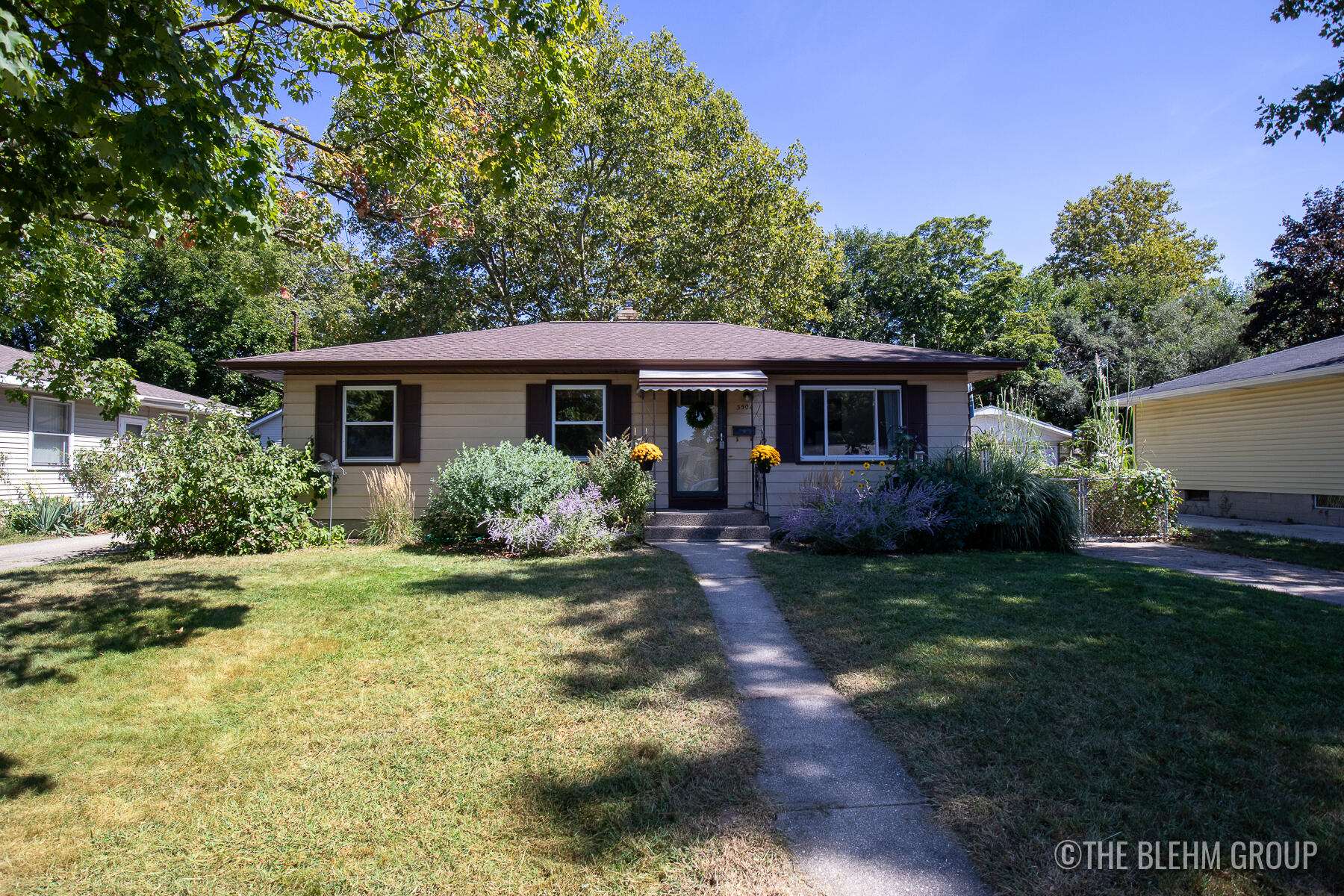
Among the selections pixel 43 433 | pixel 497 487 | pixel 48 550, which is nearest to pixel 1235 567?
pixel 497 487

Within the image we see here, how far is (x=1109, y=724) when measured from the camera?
11.1 feet

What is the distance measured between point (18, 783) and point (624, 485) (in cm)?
690

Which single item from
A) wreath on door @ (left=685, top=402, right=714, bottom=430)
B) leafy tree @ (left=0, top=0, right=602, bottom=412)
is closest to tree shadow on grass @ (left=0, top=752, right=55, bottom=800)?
leafy tree @ (left=0, top=0, right=602, bottom=412)

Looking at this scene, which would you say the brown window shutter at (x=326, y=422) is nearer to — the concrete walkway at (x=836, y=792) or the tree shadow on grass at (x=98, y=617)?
the tree shadow on grass at (x=98, y=617)

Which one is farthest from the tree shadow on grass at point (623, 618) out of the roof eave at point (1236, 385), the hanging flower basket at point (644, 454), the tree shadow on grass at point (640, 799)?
the roof eave at point (1236, 385)

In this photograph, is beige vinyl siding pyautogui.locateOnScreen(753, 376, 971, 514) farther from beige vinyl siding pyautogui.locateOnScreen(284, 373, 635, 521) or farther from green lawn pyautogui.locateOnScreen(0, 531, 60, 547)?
green lawn pyautogui.locateOnScreen(0, 531, 60, 547)

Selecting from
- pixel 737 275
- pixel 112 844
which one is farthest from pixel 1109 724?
pixel 737 275

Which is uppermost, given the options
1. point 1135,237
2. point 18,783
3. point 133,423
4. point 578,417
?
point 1135,237

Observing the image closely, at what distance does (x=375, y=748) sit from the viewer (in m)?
3.36

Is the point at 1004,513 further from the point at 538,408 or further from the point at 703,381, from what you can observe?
the point at 538,408

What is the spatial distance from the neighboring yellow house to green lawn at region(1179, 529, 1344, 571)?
1622 millimetres

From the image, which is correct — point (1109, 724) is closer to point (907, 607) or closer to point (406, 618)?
point (907, 607)

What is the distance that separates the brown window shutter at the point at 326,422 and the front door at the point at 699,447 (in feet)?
18.6

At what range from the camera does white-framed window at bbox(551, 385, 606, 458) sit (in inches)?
441
